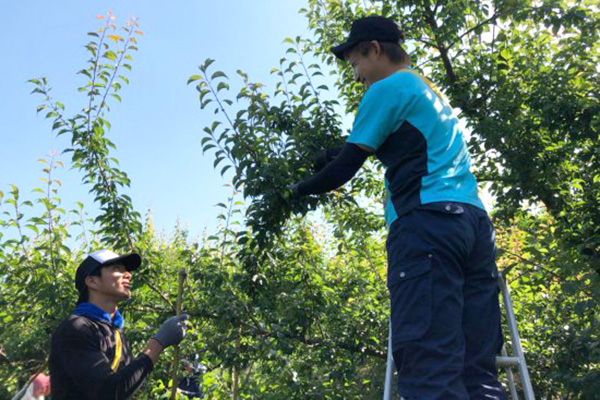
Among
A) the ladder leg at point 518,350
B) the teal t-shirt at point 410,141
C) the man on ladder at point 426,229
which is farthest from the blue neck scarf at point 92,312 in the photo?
the ladder leg at point 518,350

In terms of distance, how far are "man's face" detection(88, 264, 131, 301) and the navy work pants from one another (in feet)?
6.65

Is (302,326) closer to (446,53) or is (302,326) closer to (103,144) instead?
(103,144)

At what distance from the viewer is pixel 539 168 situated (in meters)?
4.37

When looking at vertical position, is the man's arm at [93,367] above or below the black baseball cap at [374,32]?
below

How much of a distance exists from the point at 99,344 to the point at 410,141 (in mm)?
2048

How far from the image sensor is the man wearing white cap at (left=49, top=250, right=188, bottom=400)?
2609 millimetres

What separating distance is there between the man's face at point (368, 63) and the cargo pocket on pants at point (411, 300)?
843mm

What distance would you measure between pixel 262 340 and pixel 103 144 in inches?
84.3

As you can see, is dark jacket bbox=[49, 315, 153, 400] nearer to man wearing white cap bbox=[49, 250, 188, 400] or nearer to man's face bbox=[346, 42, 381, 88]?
man wearing white cap bbox=[49, 250, 188, 400]

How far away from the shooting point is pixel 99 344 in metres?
2.79

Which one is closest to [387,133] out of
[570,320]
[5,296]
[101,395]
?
[101,395]

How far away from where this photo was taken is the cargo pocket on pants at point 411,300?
156 cm

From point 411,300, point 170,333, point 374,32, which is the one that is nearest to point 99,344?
point 170,333

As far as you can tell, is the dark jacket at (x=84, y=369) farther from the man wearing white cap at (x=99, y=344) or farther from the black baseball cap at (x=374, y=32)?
the black baseball cap at (x=374, y=32)
